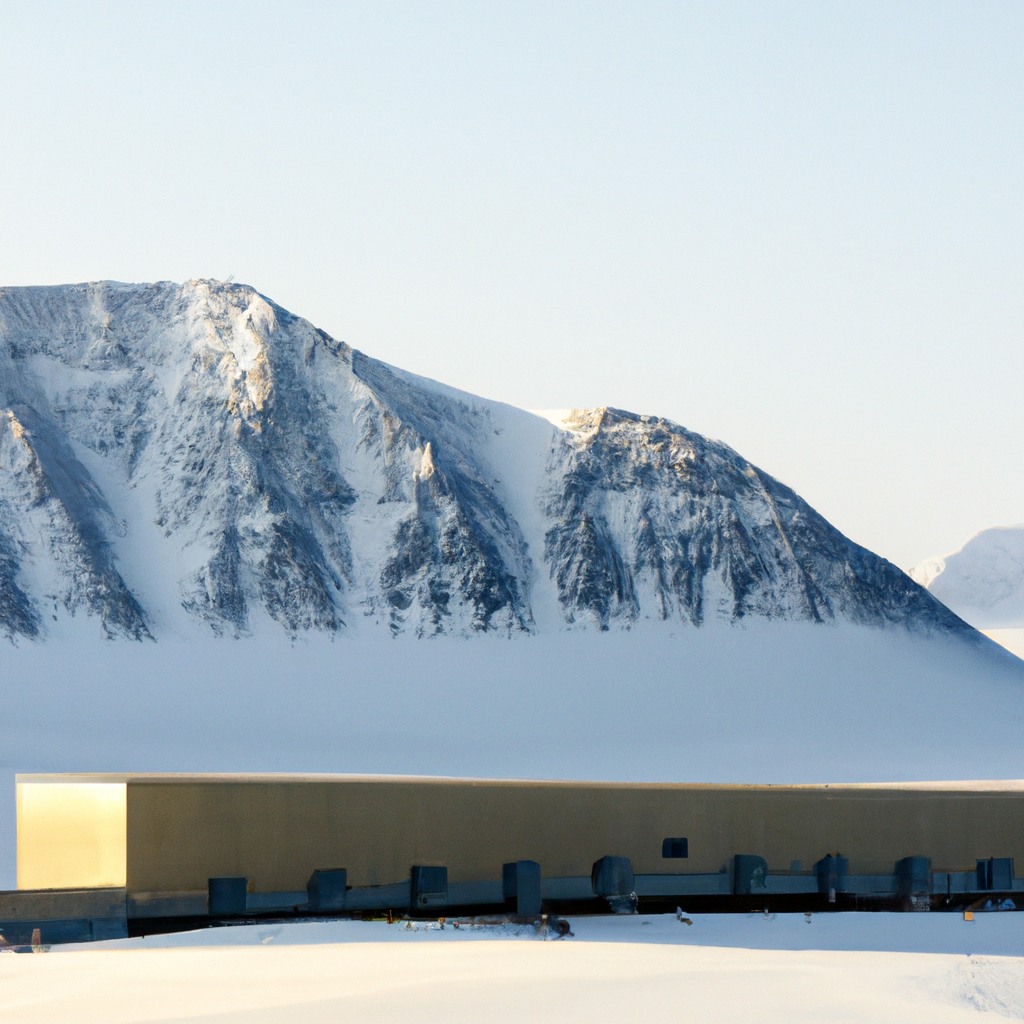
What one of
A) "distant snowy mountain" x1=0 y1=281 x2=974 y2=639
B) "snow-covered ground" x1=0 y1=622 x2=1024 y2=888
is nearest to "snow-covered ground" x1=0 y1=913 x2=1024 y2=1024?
"snow-covered ground" x1=0 y1=622 x2=1024 y2=888

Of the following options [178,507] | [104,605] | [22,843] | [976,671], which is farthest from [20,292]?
[22,843]

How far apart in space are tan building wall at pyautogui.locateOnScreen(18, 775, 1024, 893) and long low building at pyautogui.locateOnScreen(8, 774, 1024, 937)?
2cm

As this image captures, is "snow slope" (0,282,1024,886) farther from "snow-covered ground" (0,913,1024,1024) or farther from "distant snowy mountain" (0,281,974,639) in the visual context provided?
"snow-covered ground" (0,913,1024,1024)

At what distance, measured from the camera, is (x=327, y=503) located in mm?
103438

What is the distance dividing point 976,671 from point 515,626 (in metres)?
33.4

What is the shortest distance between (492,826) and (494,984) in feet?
35.0

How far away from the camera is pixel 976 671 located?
341 feet

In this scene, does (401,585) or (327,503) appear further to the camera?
(327,503)

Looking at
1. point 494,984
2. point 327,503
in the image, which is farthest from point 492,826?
point 327,503

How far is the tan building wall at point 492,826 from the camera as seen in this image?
70.2 feet

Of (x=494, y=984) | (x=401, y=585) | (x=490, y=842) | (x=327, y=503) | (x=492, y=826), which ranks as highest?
(x=327, y=503)

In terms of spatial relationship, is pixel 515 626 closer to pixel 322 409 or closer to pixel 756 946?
pixel 322 409

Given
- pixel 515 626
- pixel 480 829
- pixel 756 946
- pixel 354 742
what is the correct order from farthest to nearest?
pixel 515 626
pixel 354 742
pixel 480 829
pixel 756 946

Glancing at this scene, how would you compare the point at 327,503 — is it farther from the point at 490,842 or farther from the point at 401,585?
the point at 490,842
